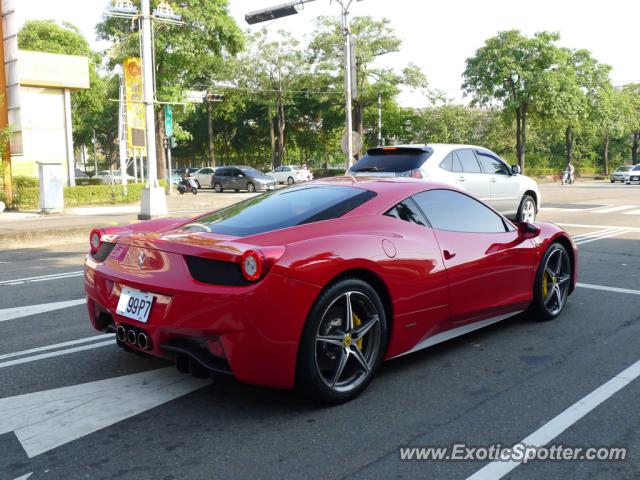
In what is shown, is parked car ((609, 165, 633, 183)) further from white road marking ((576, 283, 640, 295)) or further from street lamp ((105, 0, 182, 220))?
white road marking ((576, 283, 640, 295))

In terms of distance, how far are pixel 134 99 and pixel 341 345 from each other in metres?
26.2

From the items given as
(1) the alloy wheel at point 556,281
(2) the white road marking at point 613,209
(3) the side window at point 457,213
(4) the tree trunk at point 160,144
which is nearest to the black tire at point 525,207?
(2) the white road marking at point 613,209

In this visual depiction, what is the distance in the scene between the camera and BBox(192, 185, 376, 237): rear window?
4.00 metres

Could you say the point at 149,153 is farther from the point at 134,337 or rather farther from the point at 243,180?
the point at 243,180

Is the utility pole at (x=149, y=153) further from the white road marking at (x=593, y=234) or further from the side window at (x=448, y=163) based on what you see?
the white road marking at (x=593, y=234)

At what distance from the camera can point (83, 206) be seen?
2327cm

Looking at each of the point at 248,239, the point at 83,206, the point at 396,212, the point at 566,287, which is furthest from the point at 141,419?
the point at 83,206

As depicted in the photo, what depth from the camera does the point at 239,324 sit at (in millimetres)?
3291

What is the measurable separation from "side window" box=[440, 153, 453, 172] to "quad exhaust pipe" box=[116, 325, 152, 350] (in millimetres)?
7549

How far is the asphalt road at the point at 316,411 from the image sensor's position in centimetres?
300

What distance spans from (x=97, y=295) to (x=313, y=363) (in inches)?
59.5

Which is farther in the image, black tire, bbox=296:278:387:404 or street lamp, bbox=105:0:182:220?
street lamp, bbox=105:0:182:220

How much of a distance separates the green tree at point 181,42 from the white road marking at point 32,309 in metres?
27.3

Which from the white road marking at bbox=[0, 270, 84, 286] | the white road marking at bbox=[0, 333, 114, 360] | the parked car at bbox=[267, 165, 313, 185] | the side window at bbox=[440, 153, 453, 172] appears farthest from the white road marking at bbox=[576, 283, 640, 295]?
the parked car at bbox=[267, 165, 313, 185]
